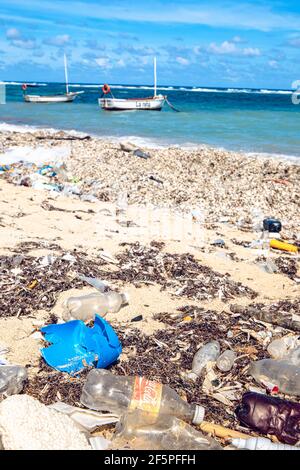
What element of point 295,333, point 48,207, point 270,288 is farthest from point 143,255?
point 48,207

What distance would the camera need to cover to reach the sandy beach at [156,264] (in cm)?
355

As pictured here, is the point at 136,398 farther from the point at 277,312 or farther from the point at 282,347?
the point at 277,312

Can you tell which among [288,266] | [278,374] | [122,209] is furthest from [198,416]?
[122,209]

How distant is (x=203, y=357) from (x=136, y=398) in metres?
0.88

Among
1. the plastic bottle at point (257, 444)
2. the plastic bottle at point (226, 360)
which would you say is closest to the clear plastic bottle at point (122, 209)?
the plastic bottle at point (226, 360)

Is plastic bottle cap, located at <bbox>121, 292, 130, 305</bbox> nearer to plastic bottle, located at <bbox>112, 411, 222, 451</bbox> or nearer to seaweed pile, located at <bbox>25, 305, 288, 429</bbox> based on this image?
seaweed pile, located at <bbox>25, 305, 288, 429</bbox>

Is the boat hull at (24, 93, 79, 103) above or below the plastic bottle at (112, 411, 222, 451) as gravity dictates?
above

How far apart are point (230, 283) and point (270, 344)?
137 centimetres

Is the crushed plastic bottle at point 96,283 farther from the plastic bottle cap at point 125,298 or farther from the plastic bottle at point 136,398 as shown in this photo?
the plastic bottle at point 136,398

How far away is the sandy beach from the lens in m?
3.55

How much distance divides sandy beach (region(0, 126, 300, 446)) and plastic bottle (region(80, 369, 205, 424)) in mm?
131

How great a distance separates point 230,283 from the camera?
507cm

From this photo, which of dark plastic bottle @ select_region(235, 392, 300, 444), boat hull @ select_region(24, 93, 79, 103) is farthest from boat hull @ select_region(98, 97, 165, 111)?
dark plastic bottle @ select_region(235, 392, 300, 444)

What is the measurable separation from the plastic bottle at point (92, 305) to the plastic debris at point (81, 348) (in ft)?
1.49
